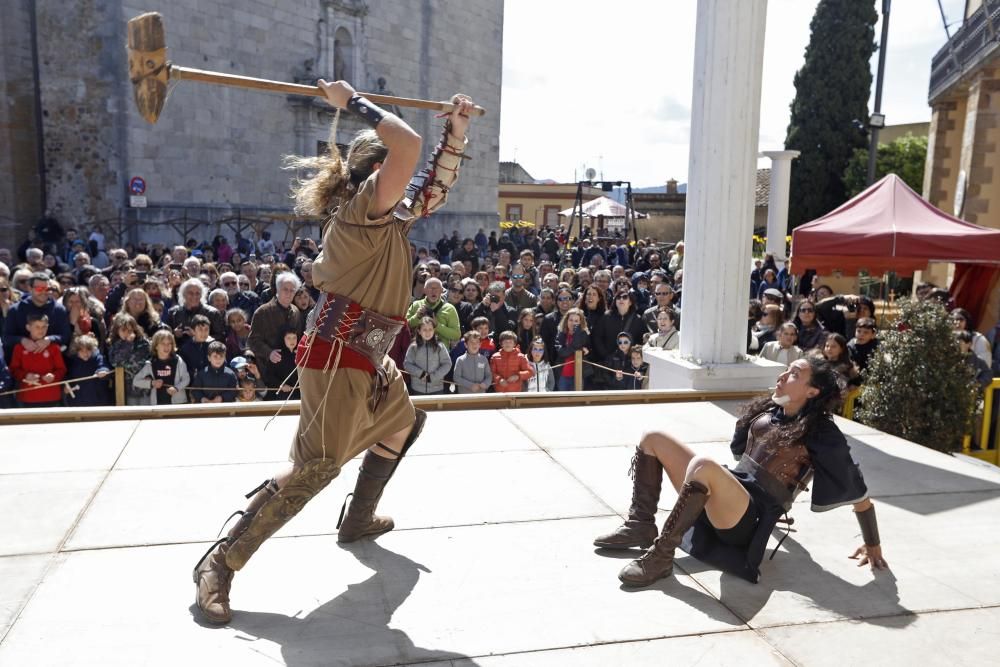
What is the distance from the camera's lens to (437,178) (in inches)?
143

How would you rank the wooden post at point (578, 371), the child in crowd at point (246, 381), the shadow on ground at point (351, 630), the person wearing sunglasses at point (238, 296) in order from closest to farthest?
the shadow on ground at point (351, 630)
the child in crowd at point (246, 381)
the wooden post at point (578, 371)
the person wearing sunglasses at point (238, 296)

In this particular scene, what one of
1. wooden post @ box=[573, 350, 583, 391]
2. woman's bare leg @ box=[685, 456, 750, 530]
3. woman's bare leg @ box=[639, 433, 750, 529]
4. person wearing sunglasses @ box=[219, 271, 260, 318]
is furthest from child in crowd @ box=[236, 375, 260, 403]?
woman's bare leg @ box=[685, 456, 750, 530]

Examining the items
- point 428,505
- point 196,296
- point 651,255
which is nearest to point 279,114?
point 651,255

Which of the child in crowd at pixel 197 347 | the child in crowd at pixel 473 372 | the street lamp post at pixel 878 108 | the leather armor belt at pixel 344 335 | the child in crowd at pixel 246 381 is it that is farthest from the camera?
the street lamp post at pixel 878 108

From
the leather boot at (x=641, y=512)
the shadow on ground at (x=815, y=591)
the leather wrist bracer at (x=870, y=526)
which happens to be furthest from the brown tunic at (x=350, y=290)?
the leather wrist bracer at (x=870, y=526)

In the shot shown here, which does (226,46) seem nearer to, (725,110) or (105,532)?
(725,110)

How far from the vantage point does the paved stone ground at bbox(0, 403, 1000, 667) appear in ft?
9.85

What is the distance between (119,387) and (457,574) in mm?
4534

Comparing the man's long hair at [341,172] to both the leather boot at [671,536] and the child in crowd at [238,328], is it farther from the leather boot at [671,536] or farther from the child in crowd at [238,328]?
the child in crowd at [238,328]

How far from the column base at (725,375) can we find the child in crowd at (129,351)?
4.44 m

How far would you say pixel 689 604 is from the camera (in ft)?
11.1

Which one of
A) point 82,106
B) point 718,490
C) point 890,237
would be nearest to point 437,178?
point 718,490

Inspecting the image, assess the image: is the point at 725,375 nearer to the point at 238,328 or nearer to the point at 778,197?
the point at 238,328

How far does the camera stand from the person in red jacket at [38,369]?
23.1 feet
